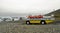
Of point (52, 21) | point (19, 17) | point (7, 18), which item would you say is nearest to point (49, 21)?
point (52, 21)

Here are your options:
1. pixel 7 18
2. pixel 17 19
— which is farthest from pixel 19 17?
pixel 7 18

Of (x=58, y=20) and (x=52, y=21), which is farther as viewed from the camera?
(x=58, y=20)

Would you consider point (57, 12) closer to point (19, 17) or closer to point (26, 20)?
point (26, 20)

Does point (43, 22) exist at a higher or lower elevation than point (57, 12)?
lower

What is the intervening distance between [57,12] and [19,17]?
7377 mm

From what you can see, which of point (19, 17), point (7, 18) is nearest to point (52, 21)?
point (19, 17)

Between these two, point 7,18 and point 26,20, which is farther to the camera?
point 7,18

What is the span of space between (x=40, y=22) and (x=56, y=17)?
343 centimetres

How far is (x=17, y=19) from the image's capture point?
26344 millimetres

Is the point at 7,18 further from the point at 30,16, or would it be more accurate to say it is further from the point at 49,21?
the point at 49,21

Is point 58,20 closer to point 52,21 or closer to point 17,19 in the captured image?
point 52,21

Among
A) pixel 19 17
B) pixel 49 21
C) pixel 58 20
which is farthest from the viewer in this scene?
pixel 19 17

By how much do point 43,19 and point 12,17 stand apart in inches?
316

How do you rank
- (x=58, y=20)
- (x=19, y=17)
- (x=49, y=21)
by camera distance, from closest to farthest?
(x=49, y=21)
(x=58, y=20)
(x=19, y=17)
